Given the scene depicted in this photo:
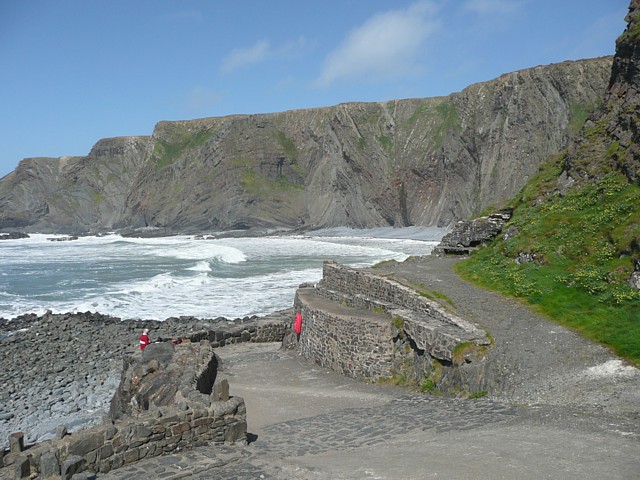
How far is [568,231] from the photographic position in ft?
54.7

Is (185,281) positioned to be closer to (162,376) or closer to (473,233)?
(473,233)

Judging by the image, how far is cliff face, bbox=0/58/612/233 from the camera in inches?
3430

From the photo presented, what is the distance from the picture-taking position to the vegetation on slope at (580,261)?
11945mm

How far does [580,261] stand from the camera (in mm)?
14953

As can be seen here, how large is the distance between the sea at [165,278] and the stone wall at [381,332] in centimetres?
1234

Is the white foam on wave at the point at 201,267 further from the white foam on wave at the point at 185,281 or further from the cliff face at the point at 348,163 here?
the cliff face at the point at 348,163

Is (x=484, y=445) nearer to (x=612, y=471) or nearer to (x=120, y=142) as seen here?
(x=612, y=471)

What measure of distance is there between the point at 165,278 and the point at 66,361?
19.9m

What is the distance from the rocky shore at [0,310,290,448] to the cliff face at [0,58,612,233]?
223 ft

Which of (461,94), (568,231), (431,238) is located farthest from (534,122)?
(568,231)

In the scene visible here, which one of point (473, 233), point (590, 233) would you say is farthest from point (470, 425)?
point (473, 233)

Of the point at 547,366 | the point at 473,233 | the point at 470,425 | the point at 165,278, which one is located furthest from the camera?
the point at 165,278

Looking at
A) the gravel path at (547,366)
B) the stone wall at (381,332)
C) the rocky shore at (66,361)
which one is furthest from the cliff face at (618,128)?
the rocky shore at (66,361)

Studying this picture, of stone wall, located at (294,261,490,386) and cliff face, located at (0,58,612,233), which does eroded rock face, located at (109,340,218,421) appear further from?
cliff face, located at (0,58,612,233)
